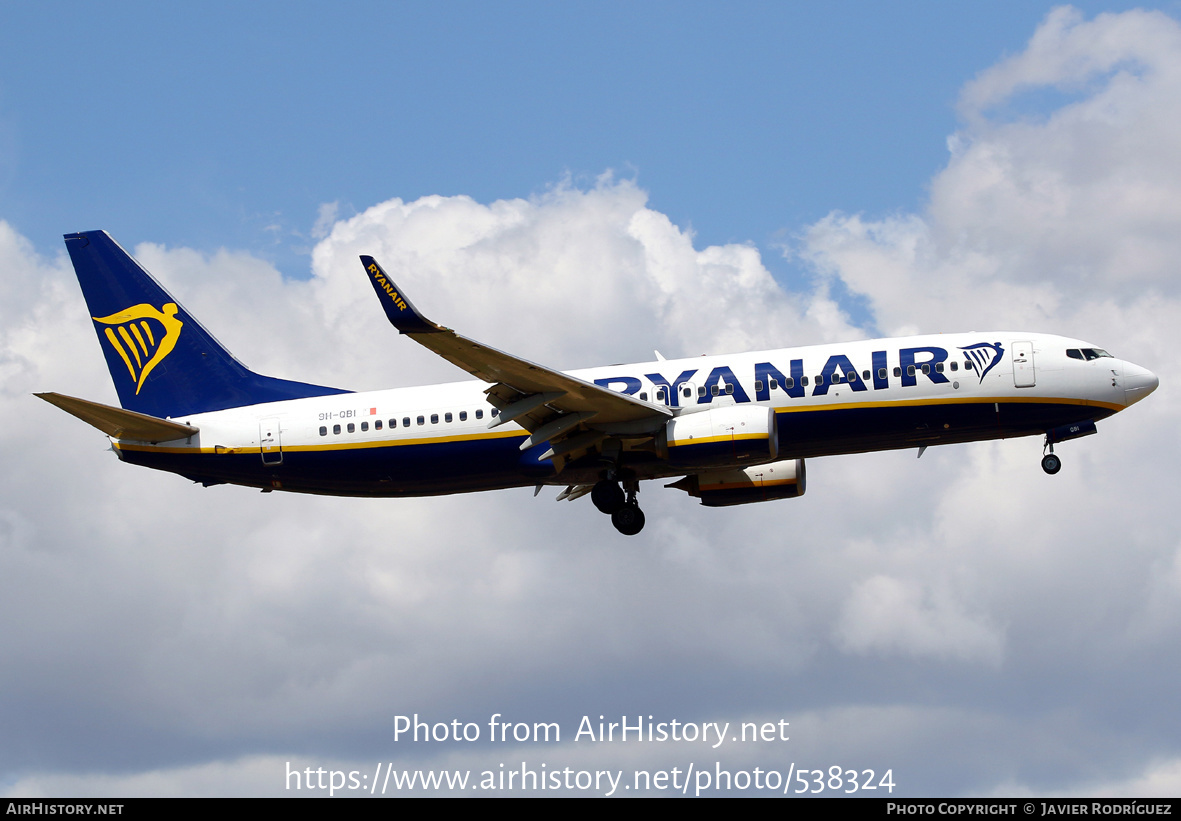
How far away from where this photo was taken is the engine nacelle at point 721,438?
117 feet

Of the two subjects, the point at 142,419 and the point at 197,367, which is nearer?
the point at 142,419

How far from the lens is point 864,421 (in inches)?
1452

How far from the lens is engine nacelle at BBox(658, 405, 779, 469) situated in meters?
35.6

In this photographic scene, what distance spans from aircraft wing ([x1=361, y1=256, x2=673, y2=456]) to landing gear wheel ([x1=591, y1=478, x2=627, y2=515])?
169cm

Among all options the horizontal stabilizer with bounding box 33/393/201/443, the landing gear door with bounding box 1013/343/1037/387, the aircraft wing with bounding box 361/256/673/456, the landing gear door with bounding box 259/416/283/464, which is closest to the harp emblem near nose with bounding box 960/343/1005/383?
the landing gear door with bounding box 1013/343/1037/387

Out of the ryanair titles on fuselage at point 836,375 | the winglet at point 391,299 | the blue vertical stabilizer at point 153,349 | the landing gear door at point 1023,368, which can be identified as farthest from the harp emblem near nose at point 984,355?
the blue vertical stabilizer at point 153,349

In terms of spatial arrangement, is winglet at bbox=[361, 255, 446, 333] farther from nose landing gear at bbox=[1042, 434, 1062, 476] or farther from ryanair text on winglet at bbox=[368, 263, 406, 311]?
nose landing gear at bbox=[1042, 434, 1062, 476]

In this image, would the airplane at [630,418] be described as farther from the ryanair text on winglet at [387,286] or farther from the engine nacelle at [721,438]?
the ryanair text on winglet at [387,286]

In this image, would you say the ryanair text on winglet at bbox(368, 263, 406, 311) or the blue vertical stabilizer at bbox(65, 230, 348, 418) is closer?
the ryanair text on winglet at bbox(368, 263, 406, 311)

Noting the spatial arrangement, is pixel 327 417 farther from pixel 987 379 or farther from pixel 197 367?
pixel 987 379

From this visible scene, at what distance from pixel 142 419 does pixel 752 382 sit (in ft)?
62.0

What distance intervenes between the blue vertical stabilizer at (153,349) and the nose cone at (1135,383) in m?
24.8
